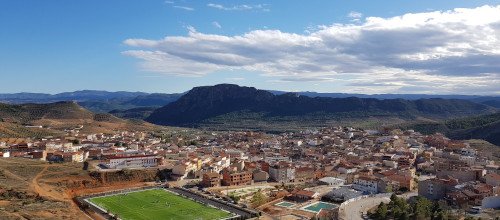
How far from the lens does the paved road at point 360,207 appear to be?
49737 mm

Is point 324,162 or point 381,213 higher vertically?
point 381,213

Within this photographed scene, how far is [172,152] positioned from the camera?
8838 centimetres

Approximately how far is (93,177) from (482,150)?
75.9m

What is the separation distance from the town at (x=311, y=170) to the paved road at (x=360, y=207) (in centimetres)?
10

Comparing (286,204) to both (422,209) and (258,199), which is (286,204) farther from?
(422,209)

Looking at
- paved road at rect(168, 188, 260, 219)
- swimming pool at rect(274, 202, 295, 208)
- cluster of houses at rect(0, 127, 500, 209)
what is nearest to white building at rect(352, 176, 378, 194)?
cluster of houses at rect(0, 127, 500, 209)

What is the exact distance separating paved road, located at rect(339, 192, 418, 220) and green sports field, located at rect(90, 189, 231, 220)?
12.2m

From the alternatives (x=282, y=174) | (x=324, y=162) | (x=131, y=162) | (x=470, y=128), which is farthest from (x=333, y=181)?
(x=470, y=128)

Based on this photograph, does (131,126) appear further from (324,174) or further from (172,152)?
(324,174)

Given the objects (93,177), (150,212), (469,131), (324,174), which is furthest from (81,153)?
(469,131)

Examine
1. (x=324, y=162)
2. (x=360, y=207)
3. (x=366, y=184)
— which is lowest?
(x=360, y=207)

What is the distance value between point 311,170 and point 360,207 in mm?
22823

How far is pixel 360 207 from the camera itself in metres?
53.5

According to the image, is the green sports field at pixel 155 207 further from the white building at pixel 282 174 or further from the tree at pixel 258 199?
the white building at pixel 282 174
